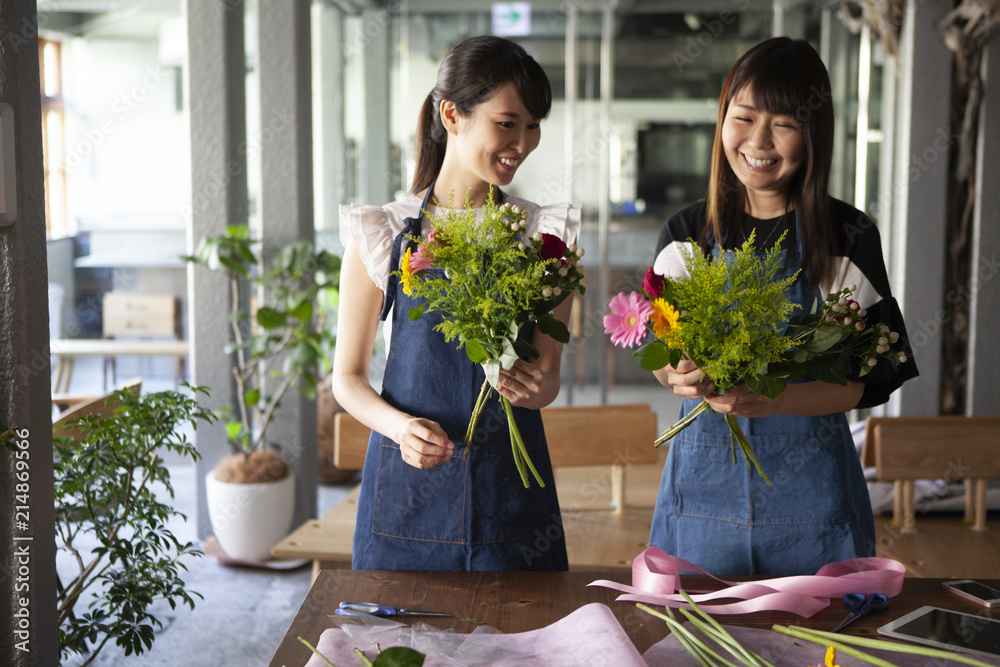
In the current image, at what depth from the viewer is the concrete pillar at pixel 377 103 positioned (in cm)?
615

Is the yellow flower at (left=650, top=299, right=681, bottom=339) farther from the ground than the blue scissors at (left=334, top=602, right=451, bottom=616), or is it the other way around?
the yellow flower at (left=650, top=299, right=681, bottom=339)

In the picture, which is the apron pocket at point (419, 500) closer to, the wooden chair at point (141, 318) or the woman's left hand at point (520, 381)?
the woman's left hand at point (520, 381)

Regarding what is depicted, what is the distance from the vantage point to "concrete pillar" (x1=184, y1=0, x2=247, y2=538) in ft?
14.1

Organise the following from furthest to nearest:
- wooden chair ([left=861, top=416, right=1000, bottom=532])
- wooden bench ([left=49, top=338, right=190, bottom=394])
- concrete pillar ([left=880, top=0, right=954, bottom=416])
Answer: wooden bench ([left=49, top=338, right=190, bottom=394]) → concrete pillar ([left=880, top=0, right=954, bottom=416]) → wooden chair ([left=861, top=416, right=1000, bottom=532])

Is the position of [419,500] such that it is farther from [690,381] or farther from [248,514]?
[248,514]

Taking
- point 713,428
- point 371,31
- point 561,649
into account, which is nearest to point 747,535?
point 713,428

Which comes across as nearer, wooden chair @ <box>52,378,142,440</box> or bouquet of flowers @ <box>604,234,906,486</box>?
bouquet of flowers @ <box>604,234,906,486</box>

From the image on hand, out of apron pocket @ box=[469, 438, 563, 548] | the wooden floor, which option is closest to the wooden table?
apron pocket @ box=[469, 438, 563, 548]

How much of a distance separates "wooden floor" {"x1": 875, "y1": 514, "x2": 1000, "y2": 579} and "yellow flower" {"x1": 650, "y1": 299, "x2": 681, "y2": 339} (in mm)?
1914

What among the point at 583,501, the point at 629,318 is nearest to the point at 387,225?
the point at 629,318

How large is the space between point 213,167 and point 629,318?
3446mm

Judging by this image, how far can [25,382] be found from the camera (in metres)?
1.54

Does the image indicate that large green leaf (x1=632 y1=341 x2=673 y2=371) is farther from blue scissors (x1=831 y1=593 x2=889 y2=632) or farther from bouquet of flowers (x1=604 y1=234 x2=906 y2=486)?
blue scissors (x1=831 y1=593 x2=889 y2=632)

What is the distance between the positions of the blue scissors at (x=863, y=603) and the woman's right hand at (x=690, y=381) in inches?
14.7
